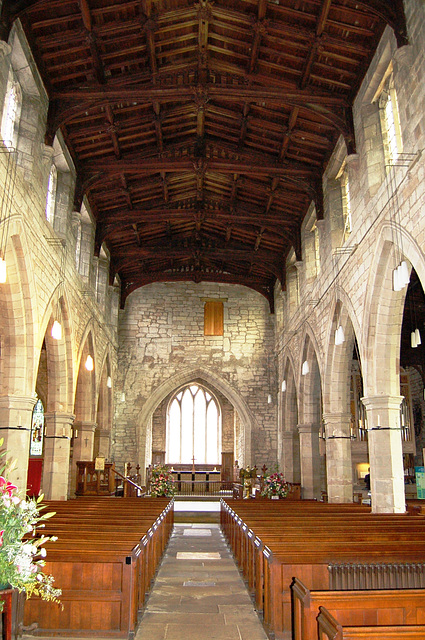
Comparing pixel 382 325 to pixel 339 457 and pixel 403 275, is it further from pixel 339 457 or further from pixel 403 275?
pixel 339 457

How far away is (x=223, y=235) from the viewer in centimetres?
1936

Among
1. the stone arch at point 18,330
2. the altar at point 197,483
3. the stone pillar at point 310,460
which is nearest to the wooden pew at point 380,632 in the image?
the stone arch at point 18,330

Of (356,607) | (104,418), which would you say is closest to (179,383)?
(104,418)

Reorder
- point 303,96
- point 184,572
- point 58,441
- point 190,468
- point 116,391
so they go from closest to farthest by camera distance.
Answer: point 184,572
point 303,96
point 58,441
point 116,391
point 190,468

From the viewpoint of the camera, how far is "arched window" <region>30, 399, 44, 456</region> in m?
19.8

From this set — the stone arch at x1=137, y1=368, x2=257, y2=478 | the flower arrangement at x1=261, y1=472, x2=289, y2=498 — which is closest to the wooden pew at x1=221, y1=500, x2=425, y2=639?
the flower arrangement at x1=261, y1=472, x2=289, y2=498

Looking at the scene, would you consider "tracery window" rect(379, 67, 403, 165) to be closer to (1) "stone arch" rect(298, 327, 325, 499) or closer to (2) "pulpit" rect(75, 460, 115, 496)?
(1) "stone arch" rect(298, 327, 325, 499)

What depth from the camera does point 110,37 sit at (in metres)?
9.96

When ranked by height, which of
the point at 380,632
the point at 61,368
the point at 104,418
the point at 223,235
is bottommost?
the point at 380,632

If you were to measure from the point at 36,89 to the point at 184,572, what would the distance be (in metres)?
8.39

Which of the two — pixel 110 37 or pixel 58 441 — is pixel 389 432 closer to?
pixel 58 441

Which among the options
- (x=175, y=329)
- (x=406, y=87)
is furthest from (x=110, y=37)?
(x=175, y=329)

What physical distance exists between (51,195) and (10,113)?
2.84 metres

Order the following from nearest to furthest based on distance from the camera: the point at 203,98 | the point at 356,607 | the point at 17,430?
the point at 356,607, the point at 17,430, the point at 203,98
